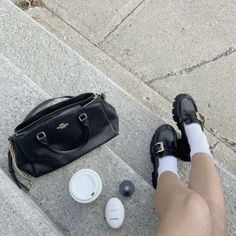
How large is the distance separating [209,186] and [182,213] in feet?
0.95

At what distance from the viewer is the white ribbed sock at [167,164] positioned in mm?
2367

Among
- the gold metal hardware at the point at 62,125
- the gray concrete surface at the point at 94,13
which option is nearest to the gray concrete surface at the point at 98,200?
the gold metal hardware at the point at 62,125

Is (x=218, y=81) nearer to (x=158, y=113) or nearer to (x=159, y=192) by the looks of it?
(x=158, y=113)

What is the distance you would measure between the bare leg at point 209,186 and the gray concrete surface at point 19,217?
672 millimetres

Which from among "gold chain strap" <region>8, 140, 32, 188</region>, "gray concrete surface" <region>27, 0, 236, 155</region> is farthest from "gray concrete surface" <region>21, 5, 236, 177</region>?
"gold chain strap" <region>8, 140, 32, 188</region>

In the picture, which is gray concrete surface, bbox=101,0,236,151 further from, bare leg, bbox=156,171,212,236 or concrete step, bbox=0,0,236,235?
bare leg, bbox=156,171,212,236

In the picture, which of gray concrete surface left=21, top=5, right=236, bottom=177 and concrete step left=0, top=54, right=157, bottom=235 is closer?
concrete step left=0, top=54, right=157, bottom=235

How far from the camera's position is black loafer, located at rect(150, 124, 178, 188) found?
2414 mm

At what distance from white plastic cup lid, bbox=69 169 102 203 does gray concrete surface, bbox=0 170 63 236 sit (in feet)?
0.61

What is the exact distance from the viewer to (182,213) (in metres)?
1.93

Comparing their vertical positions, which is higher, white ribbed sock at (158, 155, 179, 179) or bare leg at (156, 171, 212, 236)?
bare leg at (156, 171, 212, 236)

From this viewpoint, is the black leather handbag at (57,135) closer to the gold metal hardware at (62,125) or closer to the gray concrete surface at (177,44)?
the gold metal hardware at (62,125)

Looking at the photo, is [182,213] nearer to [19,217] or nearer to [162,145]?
[162,145]

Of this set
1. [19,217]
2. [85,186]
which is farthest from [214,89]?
[19,217]
